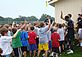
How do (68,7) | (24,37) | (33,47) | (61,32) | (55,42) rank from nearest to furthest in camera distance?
(24,37), (55,42), (33,47), (61,32), (68,7)

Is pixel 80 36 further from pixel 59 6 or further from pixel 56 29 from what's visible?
pixel 59 6

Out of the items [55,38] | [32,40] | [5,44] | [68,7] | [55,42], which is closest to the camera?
[5,44]

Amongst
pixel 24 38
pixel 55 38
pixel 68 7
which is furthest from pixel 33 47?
pixel 68 7

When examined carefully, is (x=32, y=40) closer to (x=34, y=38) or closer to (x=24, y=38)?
(x=34, y=38)

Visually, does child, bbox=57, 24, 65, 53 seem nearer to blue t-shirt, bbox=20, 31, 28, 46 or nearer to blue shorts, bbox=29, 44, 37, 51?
blue shorts, bbox=29, 44, 37, 51

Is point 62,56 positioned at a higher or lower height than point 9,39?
lower

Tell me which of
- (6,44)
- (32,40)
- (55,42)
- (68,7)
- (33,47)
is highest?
(68,7)

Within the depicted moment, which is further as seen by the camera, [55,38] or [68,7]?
[68,7]

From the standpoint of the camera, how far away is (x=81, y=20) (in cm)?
1759

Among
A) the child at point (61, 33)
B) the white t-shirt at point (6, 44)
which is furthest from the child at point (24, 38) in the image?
the white t-shirt at point (6, 44)

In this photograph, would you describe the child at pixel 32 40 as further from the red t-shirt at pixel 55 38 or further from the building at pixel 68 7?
the building at pixel 68 7

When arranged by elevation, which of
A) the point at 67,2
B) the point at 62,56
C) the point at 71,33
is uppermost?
the point at 67,2

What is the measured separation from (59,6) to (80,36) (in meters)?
7.11

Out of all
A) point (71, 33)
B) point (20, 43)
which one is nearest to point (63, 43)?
point (71, 33)
